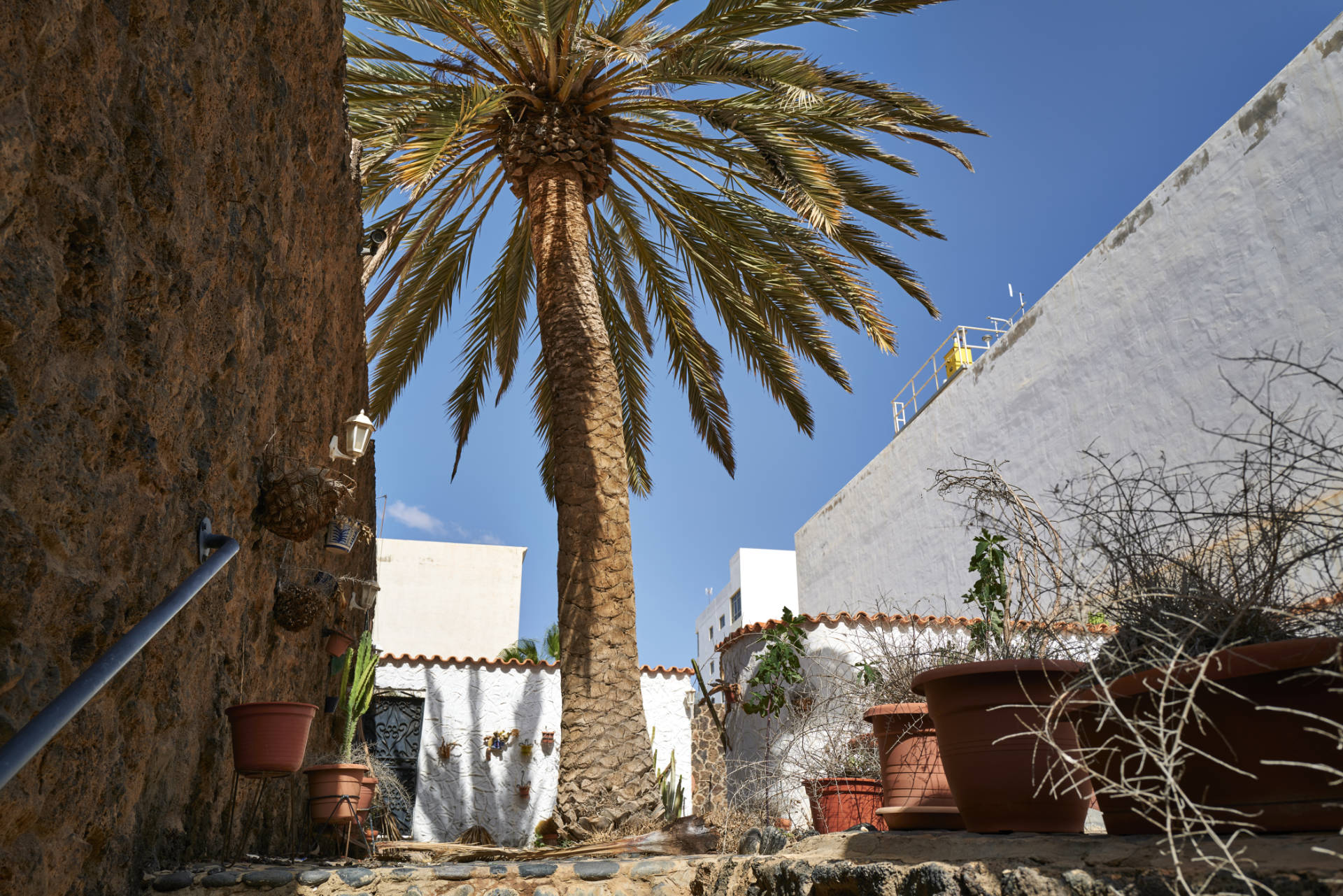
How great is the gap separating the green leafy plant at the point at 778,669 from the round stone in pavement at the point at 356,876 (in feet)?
13.4

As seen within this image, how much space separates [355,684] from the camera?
18.5 ft

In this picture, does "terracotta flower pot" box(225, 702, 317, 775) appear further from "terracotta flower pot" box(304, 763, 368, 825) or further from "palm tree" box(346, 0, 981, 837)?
"palm tree" box(346, 0, 981, 837)

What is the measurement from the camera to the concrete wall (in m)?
7.60

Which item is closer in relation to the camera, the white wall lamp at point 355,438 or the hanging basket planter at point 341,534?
the hanging basket planter at point 341,534

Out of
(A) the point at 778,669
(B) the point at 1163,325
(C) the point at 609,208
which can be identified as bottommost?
(A) the point at 778,669

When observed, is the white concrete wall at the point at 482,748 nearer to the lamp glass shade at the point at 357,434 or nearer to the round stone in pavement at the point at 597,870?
the lamp glass shade at the point at 357,434

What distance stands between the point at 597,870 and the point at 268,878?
116 centimetres

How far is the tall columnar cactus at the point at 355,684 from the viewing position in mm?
5535

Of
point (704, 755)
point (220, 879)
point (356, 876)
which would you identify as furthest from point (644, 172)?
point (704, 755)

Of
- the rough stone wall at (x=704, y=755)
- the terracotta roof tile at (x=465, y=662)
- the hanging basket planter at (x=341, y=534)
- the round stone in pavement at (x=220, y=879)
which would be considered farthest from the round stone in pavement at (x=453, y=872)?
the rough stone wall at (x=704, y=755)

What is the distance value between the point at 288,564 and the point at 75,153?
2723 millimetres

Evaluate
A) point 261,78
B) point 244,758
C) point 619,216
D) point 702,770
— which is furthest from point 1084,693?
point 702,770

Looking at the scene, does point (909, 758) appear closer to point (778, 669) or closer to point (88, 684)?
point (88, 684)

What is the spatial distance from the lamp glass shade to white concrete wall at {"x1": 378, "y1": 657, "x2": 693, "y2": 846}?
6.30 metres
